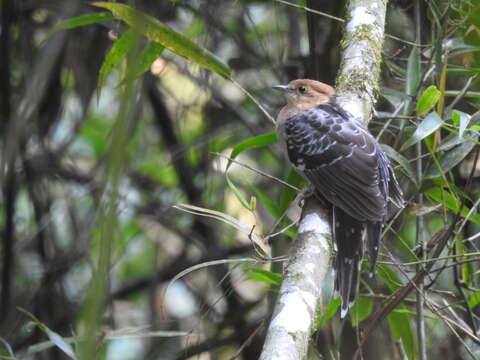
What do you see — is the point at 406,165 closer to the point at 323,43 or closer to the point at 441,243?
the point at 441,243

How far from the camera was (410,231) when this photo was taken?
5.04m

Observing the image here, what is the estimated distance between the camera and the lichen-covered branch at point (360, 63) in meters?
3.24

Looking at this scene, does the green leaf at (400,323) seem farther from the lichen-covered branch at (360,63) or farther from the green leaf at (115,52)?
the green leaf at (115,52)

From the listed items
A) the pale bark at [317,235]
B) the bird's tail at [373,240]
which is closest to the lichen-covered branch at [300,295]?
the pale bark at [317,235]

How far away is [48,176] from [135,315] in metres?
1.74

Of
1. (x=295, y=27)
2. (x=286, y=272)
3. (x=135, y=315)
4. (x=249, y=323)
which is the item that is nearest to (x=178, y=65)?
(x=295, y=27)

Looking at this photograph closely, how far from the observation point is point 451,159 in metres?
3.07

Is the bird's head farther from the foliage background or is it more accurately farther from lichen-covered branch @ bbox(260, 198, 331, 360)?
lichen-covered branch @ bbox(260, 198, 331, 360)

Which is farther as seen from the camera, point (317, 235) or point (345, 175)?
point (345, 175)

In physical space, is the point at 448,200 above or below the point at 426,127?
below

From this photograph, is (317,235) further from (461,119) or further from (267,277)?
(461,119)

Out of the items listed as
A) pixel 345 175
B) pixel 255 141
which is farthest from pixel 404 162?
pixel 255 141

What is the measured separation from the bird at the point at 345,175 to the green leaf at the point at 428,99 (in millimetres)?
346

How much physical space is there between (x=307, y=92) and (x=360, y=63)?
2.81 ft
